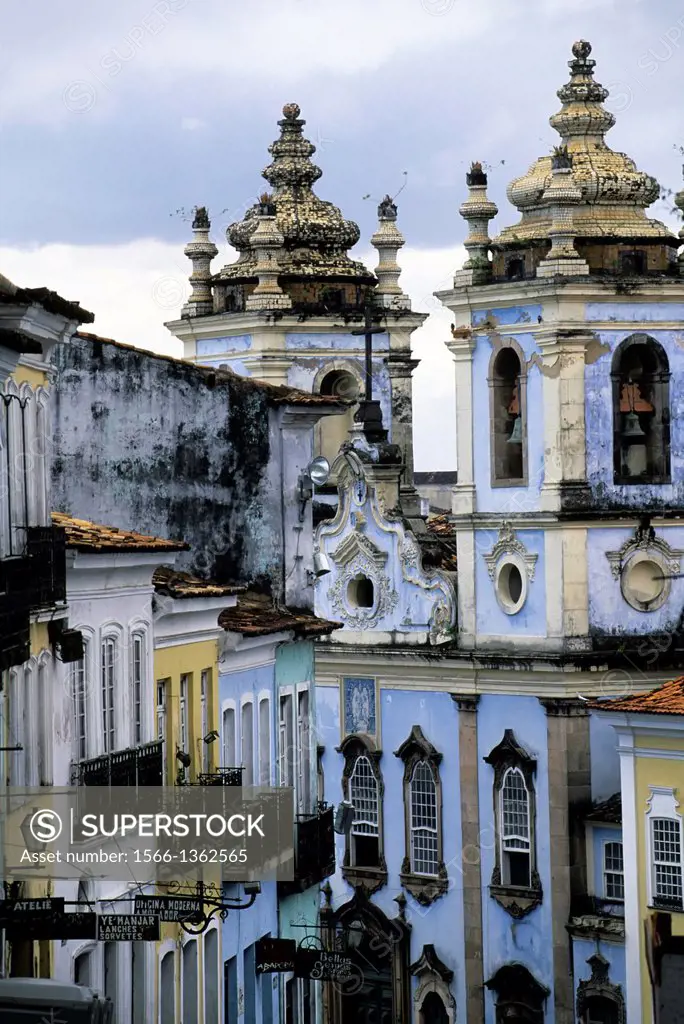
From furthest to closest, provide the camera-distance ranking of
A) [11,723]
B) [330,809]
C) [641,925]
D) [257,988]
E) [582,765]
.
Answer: [582,765], [641,925], [330,809], [257,988], [11,723]

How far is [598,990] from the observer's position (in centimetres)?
6016

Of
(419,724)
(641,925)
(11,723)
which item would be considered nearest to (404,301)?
(419,724)

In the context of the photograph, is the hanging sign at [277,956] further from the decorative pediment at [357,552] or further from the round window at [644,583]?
the decorative pediment at [357,552]

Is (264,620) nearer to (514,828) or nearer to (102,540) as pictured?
(102,540)

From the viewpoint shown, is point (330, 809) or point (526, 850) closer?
point (330, 809)

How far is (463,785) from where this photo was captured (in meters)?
62.9

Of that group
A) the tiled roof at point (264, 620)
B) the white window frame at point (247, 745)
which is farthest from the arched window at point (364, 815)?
the white window frame at point (247, 745)

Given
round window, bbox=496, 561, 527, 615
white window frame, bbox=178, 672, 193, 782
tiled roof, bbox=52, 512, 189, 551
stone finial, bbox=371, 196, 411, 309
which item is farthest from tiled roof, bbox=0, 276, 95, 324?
stone finial, bbox=371, 196, 411, 309

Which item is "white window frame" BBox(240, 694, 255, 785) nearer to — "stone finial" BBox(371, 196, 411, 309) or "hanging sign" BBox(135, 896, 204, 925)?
"hanging sign" BBox(135, 896, 204, 925)

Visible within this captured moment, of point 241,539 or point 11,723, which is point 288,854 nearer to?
point 241,539

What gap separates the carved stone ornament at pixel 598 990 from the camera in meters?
59.9

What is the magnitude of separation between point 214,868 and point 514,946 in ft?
78.9

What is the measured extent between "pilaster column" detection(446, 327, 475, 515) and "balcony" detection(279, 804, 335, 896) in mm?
19230

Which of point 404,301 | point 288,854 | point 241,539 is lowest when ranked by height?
point 288,854
